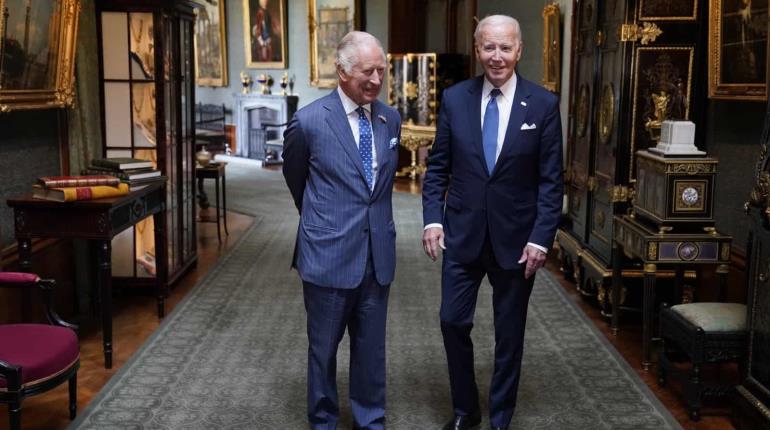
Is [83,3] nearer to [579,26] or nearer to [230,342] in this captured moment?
[230,342]

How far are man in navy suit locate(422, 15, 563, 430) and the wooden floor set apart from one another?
4.10ft

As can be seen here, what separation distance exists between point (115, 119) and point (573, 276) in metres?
3.92

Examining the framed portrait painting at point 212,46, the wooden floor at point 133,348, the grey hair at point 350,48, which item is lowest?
the wooden floor at point 133,348

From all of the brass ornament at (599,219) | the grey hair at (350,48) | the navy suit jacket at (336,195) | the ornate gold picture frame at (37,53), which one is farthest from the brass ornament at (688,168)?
the ornate gold picture frame at (37,53)

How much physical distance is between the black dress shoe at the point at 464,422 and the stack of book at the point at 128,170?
2719 mm

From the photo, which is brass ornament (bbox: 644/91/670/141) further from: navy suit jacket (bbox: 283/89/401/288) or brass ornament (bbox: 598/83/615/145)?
navy suit jacket (bbox: 283/89/401/288)

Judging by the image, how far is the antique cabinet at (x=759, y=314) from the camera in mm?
3836

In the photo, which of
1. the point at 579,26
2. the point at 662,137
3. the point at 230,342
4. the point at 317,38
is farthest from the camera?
the point at 317,38

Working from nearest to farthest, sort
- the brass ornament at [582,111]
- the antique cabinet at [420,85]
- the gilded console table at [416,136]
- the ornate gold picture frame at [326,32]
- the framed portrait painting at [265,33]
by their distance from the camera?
the brass ornament at [582,111]
the antique cabinet at [420,85]
the gilded console table at [416,136]
the ornate gold picture frame at [326,32]
the framed portrait painting at [265,33]

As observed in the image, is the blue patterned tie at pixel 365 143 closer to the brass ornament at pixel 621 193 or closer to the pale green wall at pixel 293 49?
the brass ornament at pixel 621 193

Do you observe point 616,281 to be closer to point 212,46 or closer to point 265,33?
point 265,33

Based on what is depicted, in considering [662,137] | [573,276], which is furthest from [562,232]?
[662,137]

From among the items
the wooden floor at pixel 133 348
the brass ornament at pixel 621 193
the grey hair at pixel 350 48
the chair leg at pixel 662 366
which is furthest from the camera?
the brass ornament at pixel 621 193

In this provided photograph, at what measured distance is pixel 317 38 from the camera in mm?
16438
